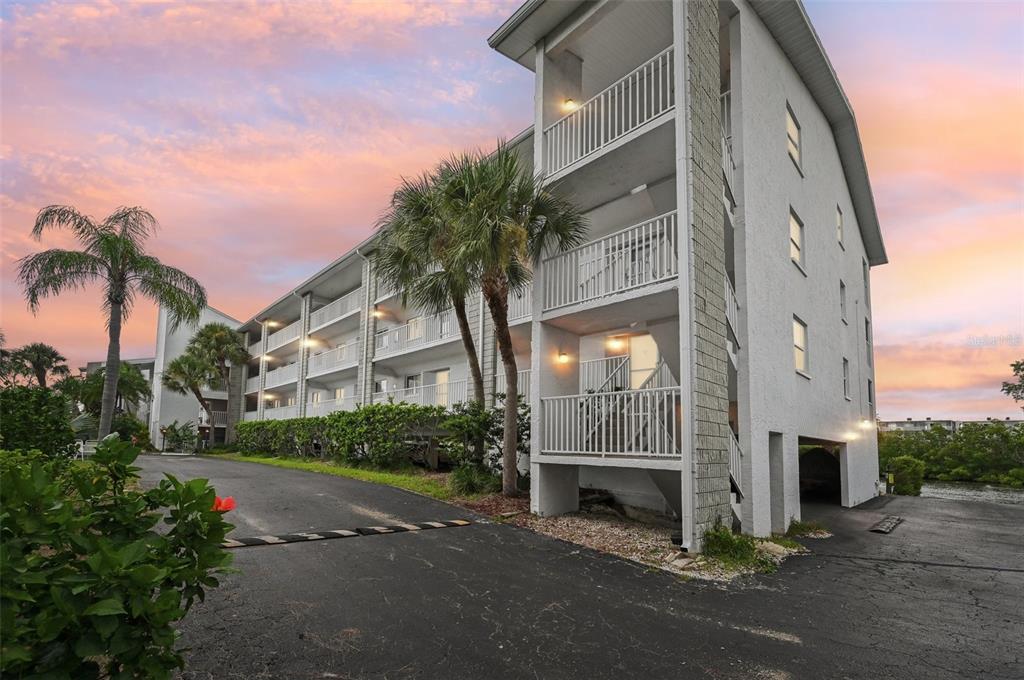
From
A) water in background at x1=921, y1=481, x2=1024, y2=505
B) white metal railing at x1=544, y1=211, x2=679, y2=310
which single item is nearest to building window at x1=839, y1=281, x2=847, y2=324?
water in background at x1=921, y1=481, x2=1024, y2=505

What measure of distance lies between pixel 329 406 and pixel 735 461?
22960mm

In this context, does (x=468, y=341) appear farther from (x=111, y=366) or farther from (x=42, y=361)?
(x=42, y=361)

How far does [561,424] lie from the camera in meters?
11.4

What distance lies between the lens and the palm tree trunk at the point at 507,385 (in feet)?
40.2

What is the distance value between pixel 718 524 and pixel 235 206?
1103 centimetres

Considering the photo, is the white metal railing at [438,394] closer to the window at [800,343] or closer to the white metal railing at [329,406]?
the white metal railing at [329,406]

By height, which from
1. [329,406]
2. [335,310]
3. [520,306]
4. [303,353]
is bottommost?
[329,406]

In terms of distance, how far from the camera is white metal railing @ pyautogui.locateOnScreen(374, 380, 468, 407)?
1988 centimetres

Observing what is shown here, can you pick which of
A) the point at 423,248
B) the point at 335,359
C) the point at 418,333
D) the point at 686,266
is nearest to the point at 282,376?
the point at 335,359

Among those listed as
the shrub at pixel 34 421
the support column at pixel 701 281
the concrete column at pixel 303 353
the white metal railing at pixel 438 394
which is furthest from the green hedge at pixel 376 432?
the support column at pixel 701 281

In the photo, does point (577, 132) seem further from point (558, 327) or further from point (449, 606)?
point (449, 606)

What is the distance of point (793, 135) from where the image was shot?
14750 mm

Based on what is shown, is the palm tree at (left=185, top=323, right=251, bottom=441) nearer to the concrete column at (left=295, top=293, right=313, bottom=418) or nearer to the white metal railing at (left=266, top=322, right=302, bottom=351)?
the white metal railing at (left=266, top=322, right=302, bottom=351)

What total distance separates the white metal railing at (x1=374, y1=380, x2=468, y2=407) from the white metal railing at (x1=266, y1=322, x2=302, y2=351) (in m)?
13.8
